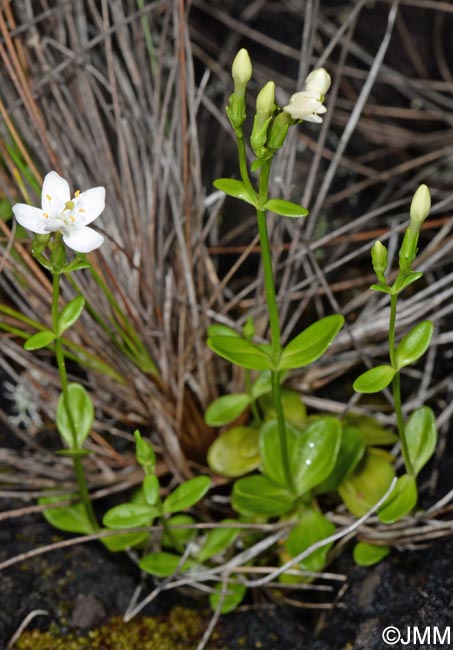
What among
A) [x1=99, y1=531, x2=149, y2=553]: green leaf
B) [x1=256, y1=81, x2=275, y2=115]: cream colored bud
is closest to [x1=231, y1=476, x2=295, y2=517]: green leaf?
[x1=99, y1=531, x2=149, y2=553]: green leaf

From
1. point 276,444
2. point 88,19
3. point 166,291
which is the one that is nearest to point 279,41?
point 88,19

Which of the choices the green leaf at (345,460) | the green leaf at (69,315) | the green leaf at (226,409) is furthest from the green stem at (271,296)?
the green leaf at (69,315)

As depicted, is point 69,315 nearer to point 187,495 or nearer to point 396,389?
point 187,495

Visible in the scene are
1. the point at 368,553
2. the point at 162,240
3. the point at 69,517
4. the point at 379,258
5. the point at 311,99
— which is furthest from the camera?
the point at 162,240

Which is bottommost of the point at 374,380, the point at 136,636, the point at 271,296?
the point at 136,636

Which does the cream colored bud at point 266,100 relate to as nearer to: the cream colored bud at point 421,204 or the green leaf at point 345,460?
the cream colored bud at point 421,204

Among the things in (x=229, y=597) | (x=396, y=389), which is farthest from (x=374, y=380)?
(x=229, y=597)
